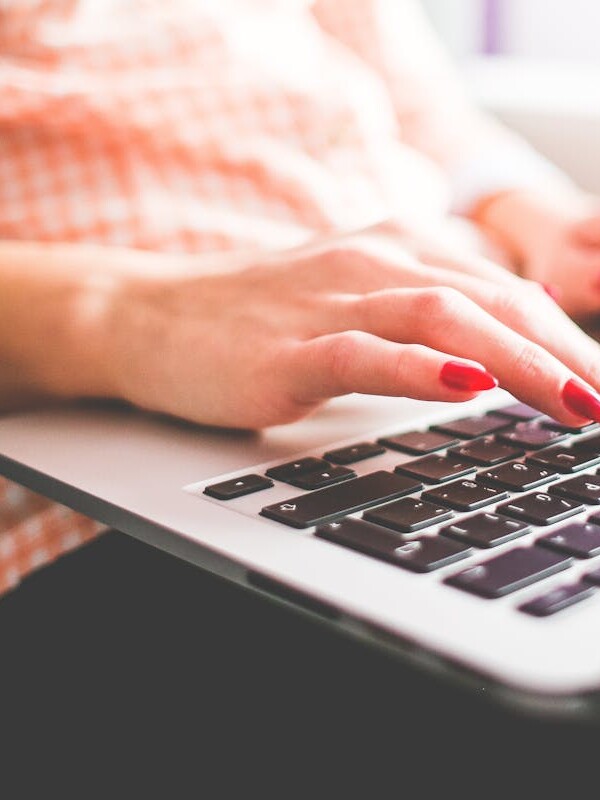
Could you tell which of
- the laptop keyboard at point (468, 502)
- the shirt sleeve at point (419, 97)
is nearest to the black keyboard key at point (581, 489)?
the laptop keyboard at point (468, 502)

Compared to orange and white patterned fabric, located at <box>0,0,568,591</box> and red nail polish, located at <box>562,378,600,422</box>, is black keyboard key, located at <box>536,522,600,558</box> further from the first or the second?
orange and white patterned fabric, located at <box>0,0,568,591</box>

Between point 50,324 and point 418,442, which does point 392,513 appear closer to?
point 418,442

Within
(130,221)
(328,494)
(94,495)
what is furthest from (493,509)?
(130,221)

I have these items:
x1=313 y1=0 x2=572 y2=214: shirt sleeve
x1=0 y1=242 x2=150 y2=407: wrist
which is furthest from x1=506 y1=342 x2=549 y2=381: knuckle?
x1=313 y1=0 x2=572 y2=214: shirt sleeve

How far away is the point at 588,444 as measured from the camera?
413mm

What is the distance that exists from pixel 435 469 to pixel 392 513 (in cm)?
5

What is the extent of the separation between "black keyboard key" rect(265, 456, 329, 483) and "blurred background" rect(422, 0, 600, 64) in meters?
1.25

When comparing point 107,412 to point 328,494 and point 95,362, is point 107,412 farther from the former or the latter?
point 328,494

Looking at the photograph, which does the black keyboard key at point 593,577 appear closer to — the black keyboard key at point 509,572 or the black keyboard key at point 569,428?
the black keyboard key at point 509,572

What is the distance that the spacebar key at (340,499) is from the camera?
34 centimetres

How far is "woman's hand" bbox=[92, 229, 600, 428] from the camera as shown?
1.28 feet

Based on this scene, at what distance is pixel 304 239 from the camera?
2.22ft

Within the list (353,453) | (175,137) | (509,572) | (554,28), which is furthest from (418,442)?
(554,28)

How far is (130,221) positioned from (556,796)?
421 millimetres
